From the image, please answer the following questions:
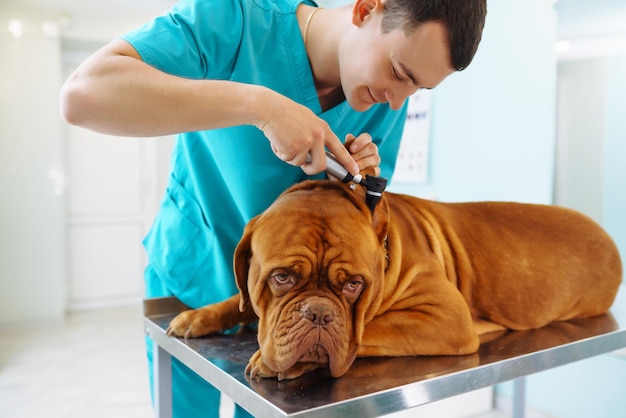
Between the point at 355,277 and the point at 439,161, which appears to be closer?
the point at 355,277

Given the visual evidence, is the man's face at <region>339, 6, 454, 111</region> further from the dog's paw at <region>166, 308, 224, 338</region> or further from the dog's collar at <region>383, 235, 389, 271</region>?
the dog's paw at <region>166, 308, 224, 338</region>

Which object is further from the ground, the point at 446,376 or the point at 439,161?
the point at 439,161

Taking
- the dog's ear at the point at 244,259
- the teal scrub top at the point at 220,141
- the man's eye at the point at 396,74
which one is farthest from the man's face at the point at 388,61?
the dog's ear at the point at 244,259

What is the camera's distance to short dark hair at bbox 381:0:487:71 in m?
0.91

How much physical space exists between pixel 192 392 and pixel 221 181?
0.50m

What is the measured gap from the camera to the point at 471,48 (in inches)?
38.1

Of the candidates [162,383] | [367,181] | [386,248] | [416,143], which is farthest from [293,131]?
[416,143]

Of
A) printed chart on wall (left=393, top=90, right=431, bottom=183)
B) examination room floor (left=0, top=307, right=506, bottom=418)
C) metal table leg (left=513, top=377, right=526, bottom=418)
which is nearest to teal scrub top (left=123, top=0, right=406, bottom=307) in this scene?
metal table leg (left=513, top=377, right=526, bottom=418)

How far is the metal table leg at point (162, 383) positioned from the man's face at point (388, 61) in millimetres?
644

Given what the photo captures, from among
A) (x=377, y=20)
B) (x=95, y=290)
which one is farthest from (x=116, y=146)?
(x=377, y=20)

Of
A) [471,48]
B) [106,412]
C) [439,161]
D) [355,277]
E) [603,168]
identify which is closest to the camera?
[355,277]

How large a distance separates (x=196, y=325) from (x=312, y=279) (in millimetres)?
324

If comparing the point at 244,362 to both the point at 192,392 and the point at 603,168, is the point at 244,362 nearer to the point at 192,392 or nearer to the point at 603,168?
the point at 192,392

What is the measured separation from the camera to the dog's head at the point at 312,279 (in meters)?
0.81
